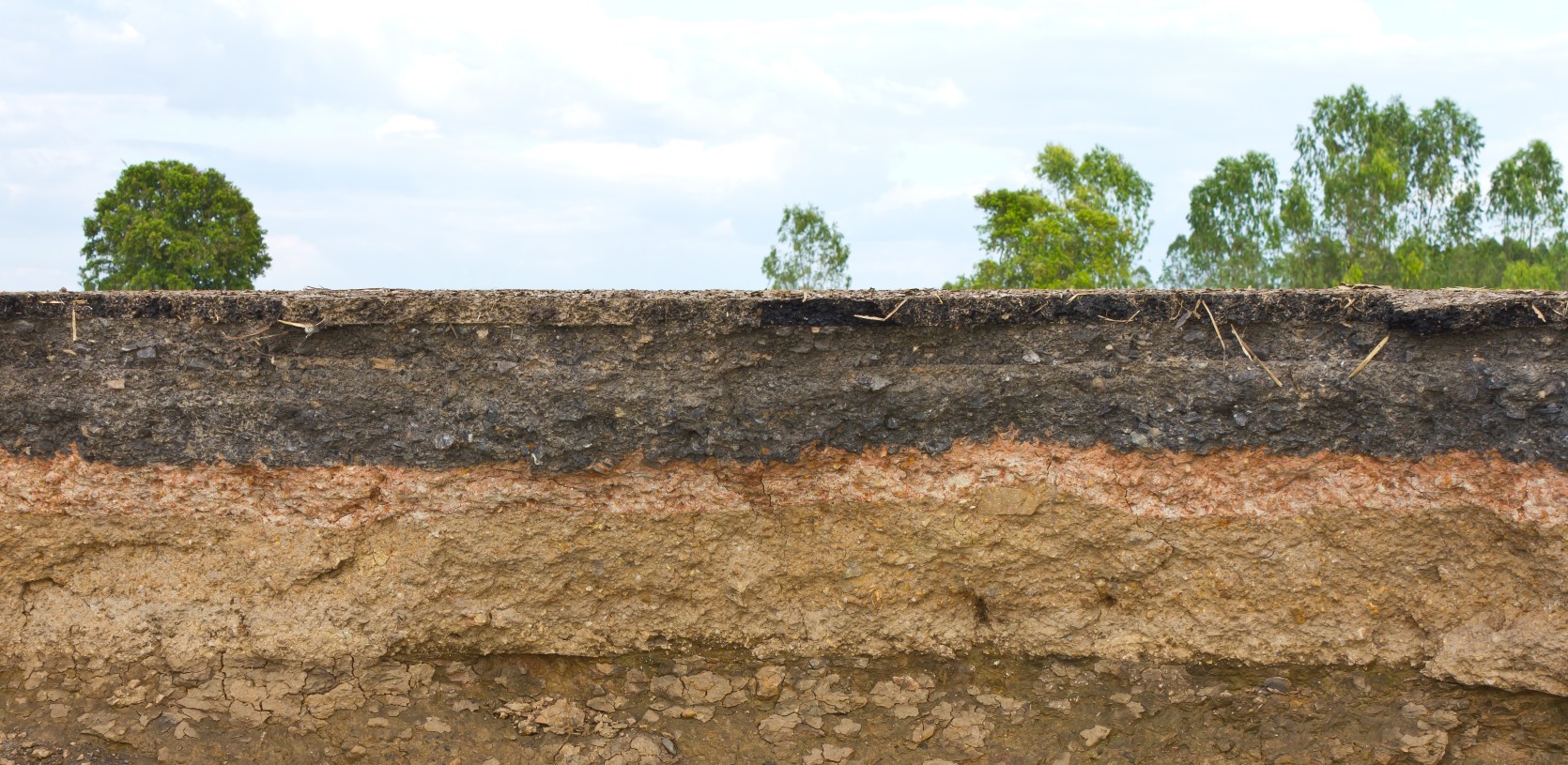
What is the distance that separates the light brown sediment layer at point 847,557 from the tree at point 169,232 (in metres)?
18.6

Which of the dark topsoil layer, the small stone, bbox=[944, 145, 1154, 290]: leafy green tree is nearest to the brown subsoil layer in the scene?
the small stone

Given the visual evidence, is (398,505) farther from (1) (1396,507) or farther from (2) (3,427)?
(1) (1396,507)

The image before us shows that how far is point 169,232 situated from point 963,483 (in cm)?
2029

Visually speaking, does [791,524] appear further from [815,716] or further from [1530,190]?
[1530,190]

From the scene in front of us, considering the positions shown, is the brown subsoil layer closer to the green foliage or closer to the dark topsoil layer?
the dark topsoil layer

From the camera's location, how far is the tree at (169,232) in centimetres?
1961

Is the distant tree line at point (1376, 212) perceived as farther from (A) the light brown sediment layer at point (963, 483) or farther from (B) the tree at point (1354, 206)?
(A) the light brown sediment layer at point (963, 483)

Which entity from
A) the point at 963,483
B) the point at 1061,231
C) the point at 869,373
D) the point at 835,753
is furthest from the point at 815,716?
the point at 1061,231

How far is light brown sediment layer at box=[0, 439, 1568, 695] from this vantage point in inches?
125

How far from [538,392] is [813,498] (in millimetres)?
840

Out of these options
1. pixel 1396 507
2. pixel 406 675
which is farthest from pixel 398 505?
pixel 1396 507

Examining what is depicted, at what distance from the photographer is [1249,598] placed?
10.7 ft

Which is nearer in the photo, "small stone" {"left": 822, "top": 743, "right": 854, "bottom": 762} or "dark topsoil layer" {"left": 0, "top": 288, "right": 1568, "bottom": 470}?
"dark topsoil layer" {"left": 0, "top": 288, "right": 1568, "bottom": 470}

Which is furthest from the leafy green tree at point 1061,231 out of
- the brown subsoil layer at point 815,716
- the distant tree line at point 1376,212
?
the brown subsoil layer at point 815,716
